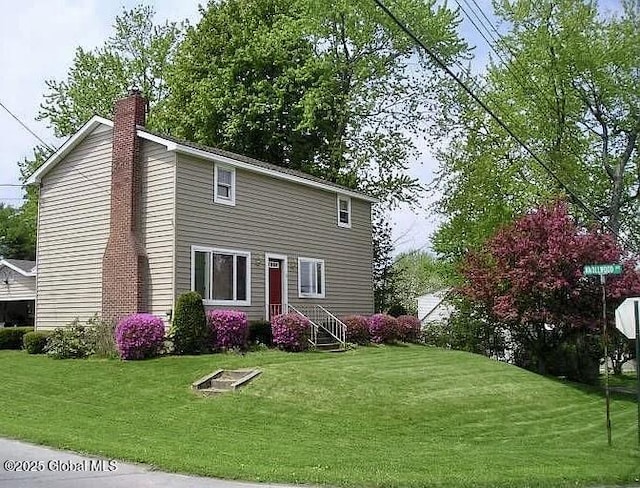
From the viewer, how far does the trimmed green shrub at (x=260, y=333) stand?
76.1ft

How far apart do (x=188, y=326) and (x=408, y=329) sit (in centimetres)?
1109

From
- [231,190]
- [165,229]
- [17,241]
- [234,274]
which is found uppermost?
[17,241]

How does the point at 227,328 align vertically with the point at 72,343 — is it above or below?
above

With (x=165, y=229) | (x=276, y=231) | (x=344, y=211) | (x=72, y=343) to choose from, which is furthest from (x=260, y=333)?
(x=344, y=211)

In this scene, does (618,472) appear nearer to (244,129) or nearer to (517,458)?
(517,458)

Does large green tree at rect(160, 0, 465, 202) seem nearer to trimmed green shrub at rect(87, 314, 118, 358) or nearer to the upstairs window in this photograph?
the upstairs window

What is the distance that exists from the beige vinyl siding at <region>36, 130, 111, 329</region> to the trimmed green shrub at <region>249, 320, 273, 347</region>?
480 centimetres

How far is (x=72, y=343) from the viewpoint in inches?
865

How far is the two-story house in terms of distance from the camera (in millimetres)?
22078

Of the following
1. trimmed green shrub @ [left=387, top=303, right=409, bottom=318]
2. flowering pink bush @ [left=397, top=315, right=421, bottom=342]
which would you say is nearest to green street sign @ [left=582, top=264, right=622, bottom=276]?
flowering pink bush @ [left=397, top=315, right=421, bottom=342]

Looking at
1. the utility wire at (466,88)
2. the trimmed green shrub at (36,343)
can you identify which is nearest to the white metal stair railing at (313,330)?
the trimmed green shrub at (36,343)

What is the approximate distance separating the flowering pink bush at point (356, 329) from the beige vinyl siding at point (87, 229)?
23.8ft

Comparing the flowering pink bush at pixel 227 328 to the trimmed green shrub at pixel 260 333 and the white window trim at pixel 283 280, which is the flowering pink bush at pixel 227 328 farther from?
the white window trim at pixel 283 280

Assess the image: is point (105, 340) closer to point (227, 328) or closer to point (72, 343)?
point (72, 343)
